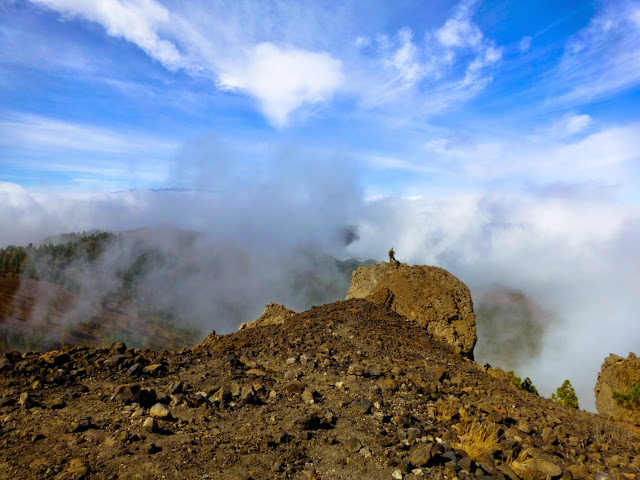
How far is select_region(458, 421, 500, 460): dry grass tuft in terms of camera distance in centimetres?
639

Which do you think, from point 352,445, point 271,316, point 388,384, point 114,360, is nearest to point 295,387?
point 388,384

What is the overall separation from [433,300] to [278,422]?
43.2 feet

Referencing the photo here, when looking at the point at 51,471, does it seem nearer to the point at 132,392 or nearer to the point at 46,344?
the point at 132,392

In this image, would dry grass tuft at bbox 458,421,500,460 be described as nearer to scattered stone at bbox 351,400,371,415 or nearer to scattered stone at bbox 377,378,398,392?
scattered stone at bbox 351,400,371,415

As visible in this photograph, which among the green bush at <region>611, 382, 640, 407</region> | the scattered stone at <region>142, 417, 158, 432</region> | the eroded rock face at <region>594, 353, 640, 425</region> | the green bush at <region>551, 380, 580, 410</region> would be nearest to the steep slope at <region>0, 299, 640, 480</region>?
the scattered stone at <region>142, 417, 158, 432</region>

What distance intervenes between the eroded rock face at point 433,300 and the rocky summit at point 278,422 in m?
6.20

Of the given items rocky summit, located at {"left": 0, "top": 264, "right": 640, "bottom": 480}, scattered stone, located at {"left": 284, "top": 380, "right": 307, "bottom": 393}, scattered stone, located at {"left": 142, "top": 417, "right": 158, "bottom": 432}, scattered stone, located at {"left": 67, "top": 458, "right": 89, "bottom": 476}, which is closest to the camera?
scattered stone, located at {"left": 67, "top": 458, "right": 89, "bottom": 476}

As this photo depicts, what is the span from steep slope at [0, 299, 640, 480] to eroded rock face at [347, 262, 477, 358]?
6205 mm

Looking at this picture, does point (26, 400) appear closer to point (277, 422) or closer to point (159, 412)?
point (159, 412)

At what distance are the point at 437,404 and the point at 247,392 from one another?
4107 mm

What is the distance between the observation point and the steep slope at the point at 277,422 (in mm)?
5355

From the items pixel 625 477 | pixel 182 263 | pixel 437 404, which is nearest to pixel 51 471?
pixel 437 404

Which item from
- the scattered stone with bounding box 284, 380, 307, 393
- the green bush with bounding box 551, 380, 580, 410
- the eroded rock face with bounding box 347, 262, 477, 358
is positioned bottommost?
the green bush with bounding box 551, 380, 580, 410

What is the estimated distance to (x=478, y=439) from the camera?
21.9 ft
